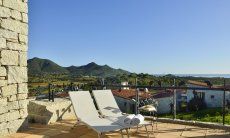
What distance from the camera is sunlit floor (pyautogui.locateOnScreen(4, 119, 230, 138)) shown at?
562 centimetres

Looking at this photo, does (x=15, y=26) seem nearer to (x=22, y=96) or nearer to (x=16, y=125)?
(x=22, y=96)

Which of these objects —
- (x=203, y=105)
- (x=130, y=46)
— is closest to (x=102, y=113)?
(x=203, y=105)

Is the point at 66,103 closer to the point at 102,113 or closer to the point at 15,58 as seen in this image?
the point at 102,113

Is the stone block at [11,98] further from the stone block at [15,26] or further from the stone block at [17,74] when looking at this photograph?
the stone block at [15,26]

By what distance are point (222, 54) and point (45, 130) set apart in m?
58.4

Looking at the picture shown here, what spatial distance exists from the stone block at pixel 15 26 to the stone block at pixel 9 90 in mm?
1077

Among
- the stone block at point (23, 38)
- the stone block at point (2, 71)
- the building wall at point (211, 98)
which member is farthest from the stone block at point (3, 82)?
the building wall at point (211, 98)

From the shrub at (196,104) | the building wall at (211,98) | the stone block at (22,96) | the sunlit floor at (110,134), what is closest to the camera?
the sunlit floor at (110,134)

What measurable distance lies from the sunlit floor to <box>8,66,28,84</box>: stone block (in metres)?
1.00

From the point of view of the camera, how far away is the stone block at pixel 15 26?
5625 mm

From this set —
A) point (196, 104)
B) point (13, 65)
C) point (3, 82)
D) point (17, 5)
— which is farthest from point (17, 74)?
point (196, 104)

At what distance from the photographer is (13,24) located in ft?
19.2

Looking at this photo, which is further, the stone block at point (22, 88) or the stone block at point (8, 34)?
the stone block at point (22, 88)

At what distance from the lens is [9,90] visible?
5.74 metres
